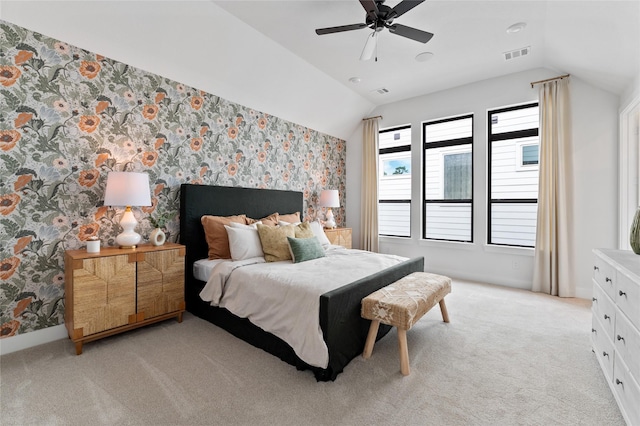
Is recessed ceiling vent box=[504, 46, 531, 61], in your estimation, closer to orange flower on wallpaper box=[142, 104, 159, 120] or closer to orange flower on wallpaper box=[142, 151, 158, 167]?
orange flower on wallpaper box=[142, 104, 159, 120]

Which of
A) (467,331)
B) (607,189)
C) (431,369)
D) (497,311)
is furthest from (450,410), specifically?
(607,189)

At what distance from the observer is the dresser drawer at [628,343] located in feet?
4.86

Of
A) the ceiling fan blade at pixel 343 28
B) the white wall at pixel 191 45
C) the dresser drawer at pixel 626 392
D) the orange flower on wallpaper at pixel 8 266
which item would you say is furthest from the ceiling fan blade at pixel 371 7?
the orange flower on wallpaper at pixel 8 266

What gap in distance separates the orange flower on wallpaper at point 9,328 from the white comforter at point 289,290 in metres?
1.38

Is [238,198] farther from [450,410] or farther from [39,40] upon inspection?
[450,410]

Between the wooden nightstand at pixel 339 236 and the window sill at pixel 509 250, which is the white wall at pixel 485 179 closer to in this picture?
the window sill at pixel 509 250

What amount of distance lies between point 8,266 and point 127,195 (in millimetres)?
A: 1001

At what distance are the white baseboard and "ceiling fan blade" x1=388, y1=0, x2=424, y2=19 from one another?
3840 mm

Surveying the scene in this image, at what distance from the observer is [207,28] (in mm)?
2920

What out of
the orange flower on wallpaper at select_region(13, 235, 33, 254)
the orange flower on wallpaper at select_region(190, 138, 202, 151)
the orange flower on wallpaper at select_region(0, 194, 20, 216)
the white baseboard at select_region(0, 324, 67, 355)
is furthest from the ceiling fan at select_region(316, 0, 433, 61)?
the white baseboard at select_region(0, 324, 67, 355)

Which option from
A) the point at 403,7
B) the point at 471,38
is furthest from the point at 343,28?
the point at 471,38

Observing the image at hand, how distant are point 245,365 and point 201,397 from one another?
0.40 metres

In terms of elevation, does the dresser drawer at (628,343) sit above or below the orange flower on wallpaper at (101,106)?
below

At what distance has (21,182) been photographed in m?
2.38
